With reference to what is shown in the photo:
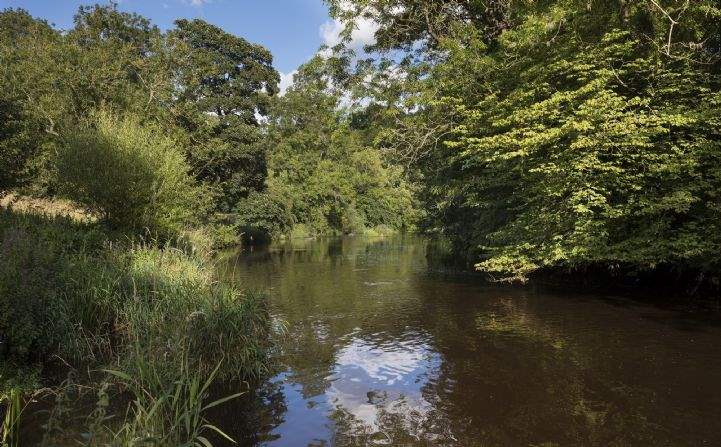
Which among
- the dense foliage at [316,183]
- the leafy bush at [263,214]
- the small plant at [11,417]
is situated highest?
the dense foliage at [316,183]

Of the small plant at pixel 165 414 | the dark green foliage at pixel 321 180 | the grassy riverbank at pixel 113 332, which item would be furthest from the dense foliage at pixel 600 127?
the dark green foliage at pixel 321 180

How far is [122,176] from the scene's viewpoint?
18016 mm

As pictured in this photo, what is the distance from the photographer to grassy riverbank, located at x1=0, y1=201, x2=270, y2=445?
733 cm

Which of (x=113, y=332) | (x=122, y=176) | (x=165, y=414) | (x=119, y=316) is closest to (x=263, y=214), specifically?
(x=122, y=176)

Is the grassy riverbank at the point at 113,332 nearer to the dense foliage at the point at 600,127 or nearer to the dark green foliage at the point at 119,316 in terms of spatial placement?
the dark green foliage at the point at 119,316

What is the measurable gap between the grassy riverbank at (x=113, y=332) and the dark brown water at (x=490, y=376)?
3.35ft

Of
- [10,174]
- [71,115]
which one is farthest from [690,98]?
[71,115]

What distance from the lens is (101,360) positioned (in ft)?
29.4

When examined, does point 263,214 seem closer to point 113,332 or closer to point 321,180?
point 321,180

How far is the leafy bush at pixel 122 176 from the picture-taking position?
17.8 metres

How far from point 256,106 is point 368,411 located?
4377 cm

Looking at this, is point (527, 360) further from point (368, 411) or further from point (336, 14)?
point (336, 14)

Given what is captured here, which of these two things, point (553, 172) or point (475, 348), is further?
point (553, 172)

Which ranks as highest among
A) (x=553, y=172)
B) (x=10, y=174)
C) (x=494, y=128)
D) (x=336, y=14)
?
(x=336, y=14)
